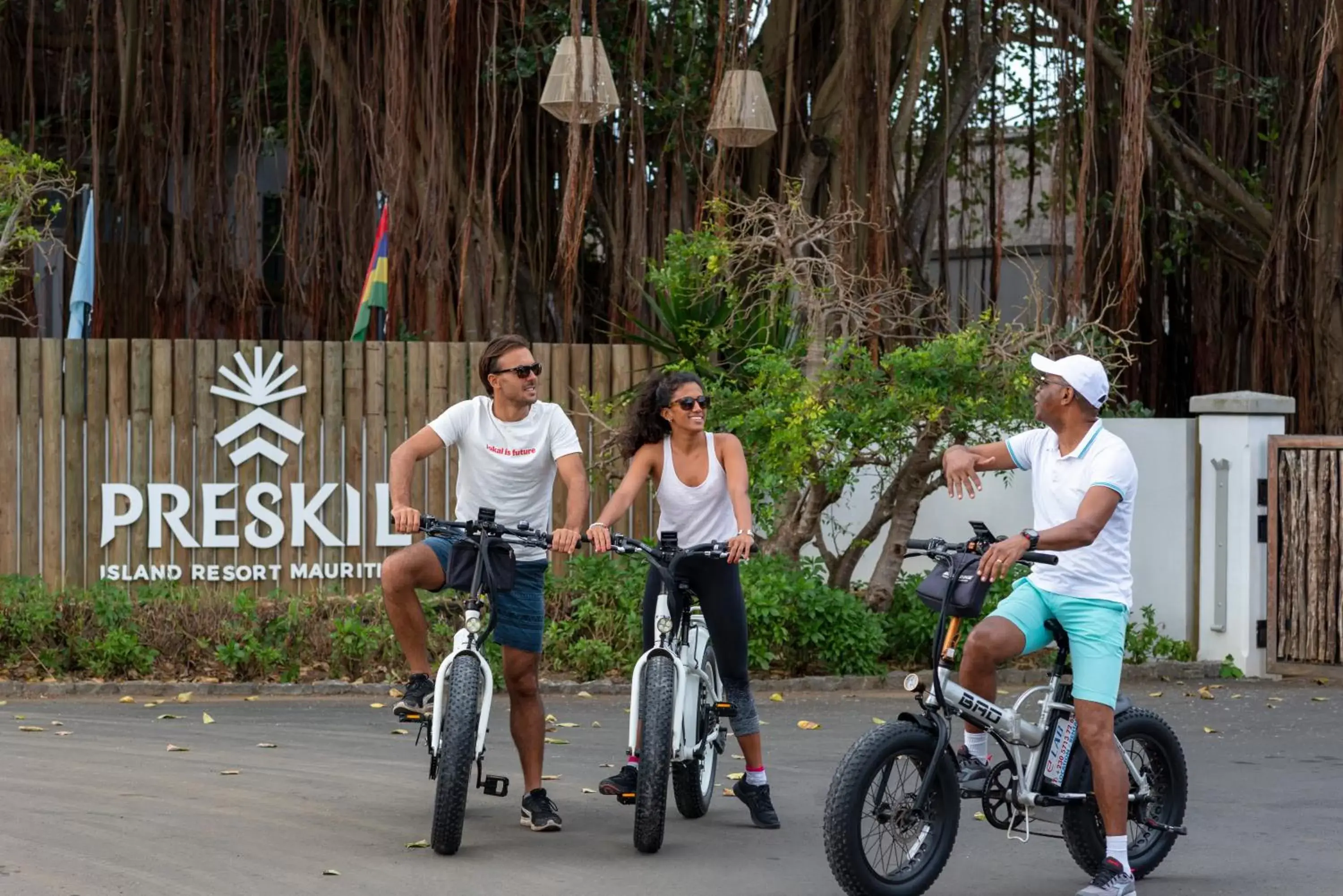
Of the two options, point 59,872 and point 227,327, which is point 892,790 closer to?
point 59,872

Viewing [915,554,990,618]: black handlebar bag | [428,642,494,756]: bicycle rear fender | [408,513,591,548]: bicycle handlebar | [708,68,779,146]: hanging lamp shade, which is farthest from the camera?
[708,68,779,146]: hanging lamp shade

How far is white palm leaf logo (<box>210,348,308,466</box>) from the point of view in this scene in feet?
38.3

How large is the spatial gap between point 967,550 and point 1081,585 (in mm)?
361

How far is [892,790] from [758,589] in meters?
4.92

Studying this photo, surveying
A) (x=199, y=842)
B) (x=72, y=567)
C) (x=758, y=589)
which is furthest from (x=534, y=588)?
(x=72, y=567)

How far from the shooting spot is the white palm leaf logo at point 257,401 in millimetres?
11664

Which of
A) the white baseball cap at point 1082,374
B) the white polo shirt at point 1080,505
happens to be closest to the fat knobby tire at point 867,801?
the white polo shirt at point 1080,505

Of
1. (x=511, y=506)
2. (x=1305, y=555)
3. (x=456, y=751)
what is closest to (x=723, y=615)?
(x=511, y=506)

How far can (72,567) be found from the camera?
37.6 feet

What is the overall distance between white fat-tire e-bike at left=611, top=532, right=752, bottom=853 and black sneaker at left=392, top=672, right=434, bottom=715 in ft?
2.25

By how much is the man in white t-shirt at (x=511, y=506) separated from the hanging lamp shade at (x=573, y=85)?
519 cm

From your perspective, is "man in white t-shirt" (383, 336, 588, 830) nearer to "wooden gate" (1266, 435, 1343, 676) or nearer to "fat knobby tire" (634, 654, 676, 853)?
"fat knobby tire" (634, 654, 676, 853)

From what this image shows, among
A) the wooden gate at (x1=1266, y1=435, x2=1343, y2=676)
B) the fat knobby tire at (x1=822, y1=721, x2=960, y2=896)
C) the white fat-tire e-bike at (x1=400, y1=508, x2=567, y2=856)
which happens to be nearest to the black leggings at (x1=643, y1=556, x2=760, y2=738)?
the white fat-tire e-bike at (x1=400, y1=508, x2=567, y2=856)

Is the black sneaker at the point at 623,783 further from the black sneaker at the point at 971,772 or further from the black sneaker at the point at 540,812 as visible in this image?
the black sneaker at the point at 971,772
